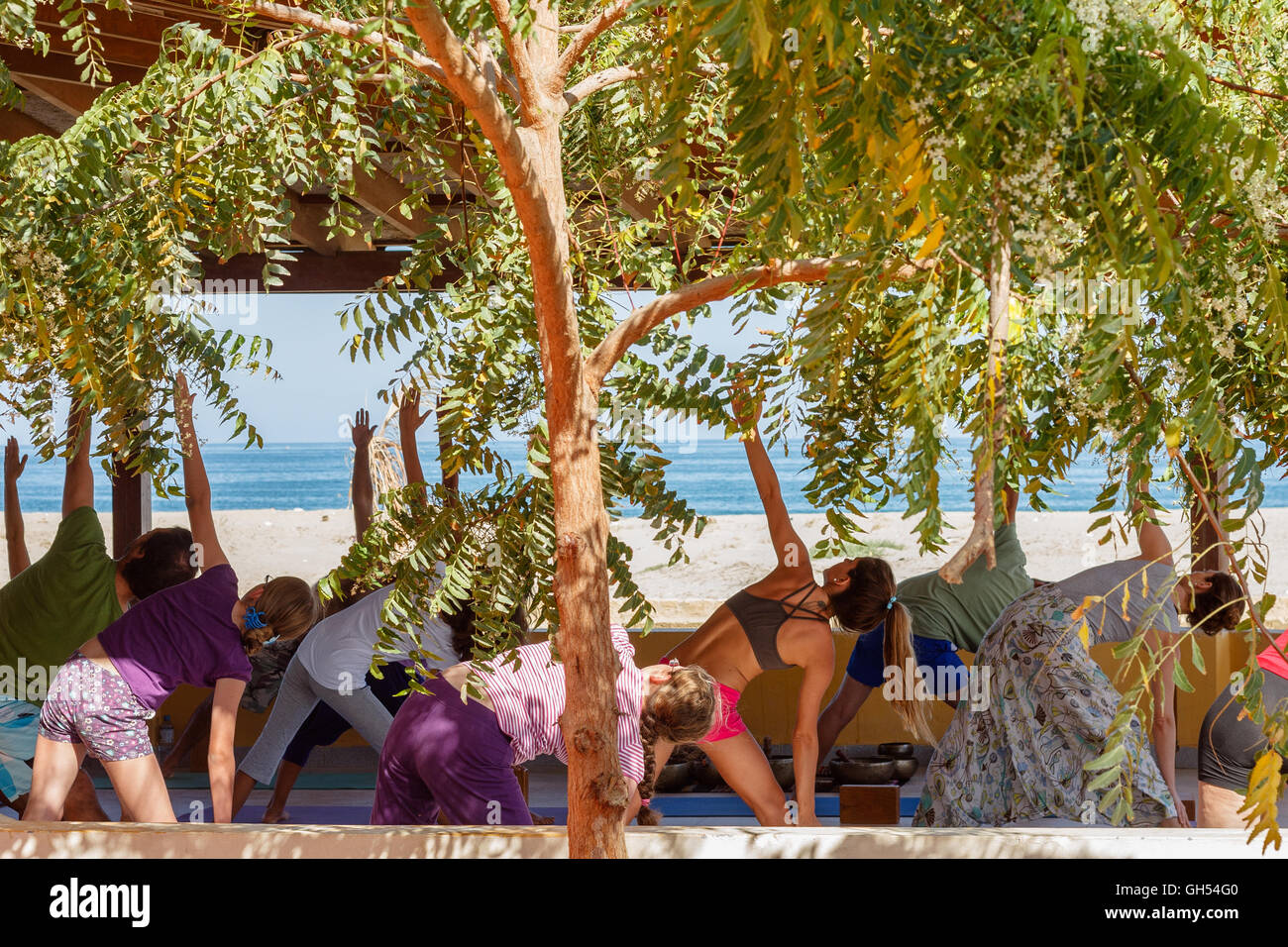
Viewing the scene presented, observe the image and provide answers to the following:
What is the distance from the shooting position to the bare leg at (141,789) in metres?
3.19

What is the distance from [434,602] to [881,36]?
51.2 inches

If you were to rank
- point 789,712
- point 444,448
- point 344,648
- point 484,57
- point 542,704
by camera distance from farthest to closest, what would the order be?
point 789,712
point 344,648
point 542,704
point 444,448
point 484,57

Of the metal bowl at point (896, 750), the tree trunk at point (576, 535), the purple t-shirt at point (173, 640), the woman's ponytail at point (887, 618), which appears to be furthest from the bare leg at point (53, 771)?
the metal bowl at point (896, 750)

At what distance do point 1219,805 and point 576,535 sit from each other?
234 cm

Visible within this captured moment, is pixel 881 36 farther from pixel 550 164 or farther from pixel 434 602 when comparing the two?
pixel 434 602

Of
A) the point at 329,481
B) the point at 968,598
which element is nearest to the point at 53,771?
the point at 968,598

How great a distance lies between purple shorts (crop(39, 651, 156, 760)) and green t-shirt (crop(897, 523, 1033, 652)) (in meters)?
3.05

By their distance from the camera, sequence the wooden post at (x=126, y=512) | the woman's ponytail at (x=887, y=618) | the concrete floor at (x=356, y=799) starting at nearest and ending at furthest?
the woman's ponytail at (x=887, y=618) < the concrete floor at (x=356, y=799) < the wooden post at (x=126, y=512)

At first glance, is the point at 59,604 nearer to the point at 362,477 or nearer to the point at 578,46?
the point at 362,477

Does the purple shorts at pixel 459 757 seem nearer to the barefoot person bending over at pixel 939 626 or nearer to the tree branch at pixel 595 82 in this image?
the tree branch at pixel 595 82

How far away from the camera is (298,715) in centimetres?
446

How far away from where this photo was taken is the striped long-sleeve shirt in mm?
3115

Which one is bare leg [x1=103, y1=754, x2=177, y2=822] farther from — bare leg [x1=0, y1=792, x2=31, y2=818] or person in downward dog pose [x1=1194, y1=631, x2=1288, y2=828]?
person in downward dog pose [x1=1194, y1=631, x2=1288, y2=828]

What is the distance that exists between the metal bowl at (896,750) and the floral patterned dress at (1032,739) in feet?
6.81
